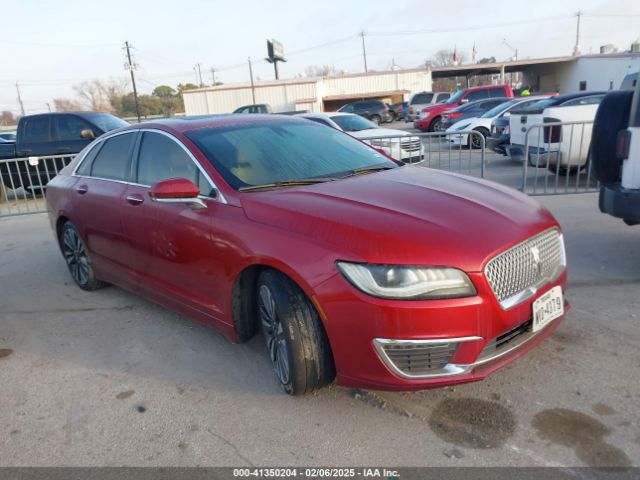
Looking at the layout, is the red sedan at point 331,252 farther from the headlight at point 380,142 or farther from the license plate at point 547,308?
the headlight at point 380,142

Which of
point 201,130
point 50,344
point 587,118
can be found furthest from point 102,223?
point 587,118

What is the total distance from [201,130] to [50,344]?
2074 millimetres

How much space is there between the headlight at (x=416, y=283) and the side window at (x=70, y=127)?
10.6 meters

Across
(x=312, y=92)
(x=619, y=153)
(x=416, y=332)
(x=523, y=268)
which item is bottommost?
(x=416, y=332)

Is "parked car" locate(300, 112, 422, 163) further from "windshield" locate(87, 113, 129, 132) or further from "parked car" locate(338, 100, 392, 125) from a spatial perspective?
"parked car" locate(338, 100, 392, 125)

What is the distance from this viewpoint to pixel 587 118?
28.1 feet

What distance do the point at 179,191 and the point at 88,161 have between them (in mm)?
2055

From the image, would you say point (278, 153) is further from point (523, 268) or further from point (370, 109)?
point (370, 109)

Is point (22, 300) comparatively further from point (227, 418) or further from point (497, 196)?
point (497, 196)

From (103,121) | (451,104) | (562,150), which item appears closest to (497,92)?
(451,104)

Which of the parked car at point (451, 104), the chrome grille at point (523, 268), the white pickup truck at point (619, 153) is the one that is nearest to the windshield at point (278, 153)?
the chrome grille at point (523, 268)

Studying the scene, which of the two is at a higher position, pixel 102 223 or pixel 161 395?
pixel 102 223

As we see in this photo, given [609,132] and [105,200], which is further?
[609,132]

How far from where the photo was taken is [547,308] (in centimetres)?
267
